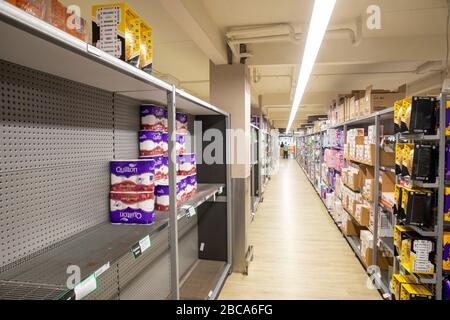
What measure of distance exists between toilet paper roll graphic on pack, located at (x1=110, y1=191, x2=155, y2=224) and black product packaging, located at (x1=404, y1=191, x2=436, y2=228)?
2.00 meters

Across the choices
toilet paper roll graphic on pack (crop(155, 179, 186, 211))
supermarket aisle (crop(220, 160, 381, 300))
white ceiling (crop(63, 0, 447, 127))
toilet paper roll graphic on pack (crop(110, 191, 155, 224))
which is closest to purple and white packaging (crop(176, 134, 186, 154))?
toilet paper roll graphic on pack (crop(155, 179, 186, 211))

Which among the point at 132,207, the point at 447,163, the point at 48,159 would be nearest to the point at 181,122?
the point at 132,207

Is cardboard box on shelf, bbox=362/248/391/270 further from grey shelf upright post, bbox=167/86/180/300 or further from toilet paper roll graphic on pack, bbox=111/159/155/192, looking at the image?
toilet paper roll graphic on pack, bbox=111/159/155/192

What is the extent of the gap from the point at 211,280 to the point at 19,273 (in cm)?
221

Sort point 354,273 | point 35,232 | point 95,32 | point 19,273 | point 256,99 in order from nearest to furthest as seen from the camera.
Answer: point 19,273 < point 35,232 < point 95,32 < point 354,273 < point 256,99

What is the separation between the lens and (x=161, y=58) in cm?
498

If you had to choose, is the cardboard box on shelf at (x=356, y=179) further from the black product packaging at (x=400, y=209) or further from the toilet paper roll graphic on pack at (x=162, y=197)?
the toilet paper roll graphic on pack at (x=162, y=197)

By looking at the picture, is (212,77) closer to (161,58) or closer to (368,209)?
(161,58)

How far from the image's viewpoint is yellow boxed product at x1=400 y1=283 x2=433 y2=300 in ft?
7.21

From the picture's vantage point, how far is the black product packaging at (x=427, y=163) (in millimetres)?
2129

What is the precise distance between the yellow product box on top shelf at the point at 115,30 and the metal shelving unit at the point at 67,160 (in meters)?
0.11

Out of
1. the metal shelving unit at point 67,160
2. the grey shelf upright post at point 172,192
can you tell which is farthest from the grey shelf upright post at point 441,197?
the grey shelf upright post at point 172,192
